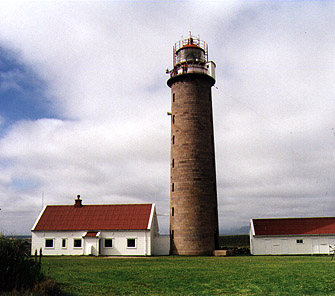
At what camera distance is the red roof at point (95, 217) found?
126 feet

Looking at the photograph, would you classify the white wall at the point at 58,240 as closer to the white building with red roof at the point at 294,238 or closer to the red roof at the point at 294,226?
the white building with red roof at the point at 294,238

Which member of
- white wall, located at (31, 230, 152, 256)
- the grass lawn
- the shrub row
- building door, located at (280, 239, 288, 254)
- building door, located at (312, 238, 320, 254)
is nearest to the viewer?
the shrub row

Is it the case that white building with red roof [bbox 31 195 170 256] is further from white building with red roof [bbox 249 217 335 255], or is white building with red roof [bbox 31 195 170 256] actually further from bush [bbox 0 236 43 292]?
bush [bbox 0 236 43 292]

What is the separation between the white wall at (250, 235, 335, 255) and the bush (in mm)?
29056

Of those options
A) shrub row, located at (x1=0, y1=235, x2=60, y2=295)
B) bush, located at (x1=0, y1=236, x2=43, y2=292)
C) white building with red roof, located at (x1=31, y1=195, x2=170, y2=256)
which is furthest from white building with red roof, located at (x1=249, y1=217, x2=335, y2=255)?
bush, located at (x1=0, y1=236, x2=43, y2=292)

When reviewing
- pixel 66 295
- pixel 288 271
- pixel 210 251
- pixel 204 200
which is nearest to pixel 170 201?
pixel 204 200

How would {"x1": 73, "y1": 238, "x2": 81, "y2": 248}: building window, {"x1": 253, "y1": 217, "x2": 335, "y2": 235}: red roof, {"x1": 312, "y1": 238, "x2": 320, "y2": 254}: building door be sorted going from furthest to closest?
{"x1": 253, "y1": 217, "x2": 335, "y2": 235}: red roof, {"x1": 312, "y1": 238, "x2": 320, "y2": 254}: building door, {"x1": 73, "y1": 238, "x2": 81, "y2": 248}: building window

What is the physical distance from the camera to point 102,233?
38.1m

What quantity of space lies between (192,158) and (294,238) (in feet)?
44.6

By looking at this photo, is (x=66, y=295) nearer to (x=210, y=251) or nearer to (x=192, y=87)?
(x=210, y=251)

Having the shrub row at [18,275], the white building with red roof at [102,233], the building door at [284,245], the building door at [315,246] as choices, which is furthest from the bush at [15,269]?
the building door at [315,246]

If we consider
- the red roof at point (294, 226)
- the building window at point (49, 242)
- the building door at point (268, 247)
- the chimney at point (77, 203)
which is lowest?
the building door at point (268, 247)

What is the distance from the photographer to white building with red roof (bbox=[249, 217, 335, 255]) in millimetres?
38719

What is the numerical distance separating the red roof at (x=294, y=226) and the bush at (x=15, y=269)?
29.5 metres
